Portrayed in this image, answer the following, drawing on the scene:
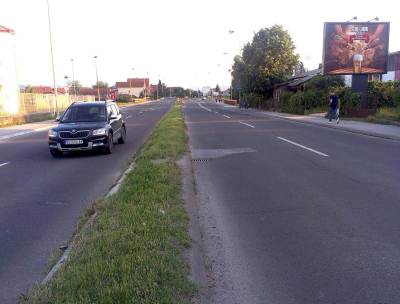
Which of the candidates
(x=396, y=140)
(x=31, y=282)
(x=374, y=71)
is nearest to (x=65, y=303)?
(x=31, y=282)

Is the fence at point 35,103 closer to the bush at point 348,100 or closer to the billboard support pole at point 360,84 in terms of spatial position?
the bush at point 348,100

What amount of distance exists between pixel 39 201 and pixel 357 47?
92.9 ft

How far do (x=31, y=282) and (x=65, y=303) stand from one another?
3.85 ft

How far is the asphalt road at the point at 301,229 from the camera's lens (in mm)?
4199

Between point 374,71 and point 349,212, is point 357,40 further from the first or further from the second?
point 349,212

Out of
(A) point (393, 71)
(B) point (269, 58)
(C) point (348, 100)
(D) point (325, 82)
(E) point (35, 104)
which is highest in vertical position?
(B) point (269, 58)

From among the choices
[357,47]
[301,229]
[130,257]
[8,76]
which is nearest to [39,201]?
[130,257]

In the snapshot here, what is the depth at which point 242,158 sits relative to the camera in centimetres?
1238

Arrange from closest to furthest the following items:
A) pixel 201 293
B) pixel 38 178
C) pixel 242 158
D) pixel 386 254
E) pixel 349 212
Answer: pixel 201 293, pixel 386 254, pixel 349 212, pixel 38 178, pixel 242 158

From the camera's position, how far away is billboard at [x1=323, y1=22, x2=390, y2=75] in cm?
3098

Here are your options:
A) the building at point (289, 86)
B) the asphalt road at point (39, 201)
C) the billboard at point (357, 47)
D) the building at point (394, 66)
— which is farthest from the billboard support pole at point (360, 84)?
the asphalt road at point (39, 201)

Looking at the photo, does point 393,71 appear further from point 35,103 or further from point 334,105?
point 35,103

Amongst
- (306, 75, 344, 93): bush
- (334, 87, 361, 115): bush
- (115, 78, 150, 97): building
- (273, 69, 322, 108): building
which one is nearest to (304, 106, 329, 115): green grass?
(306, 75, 344, 93): bush

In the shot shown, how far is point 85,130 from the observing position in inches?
523
